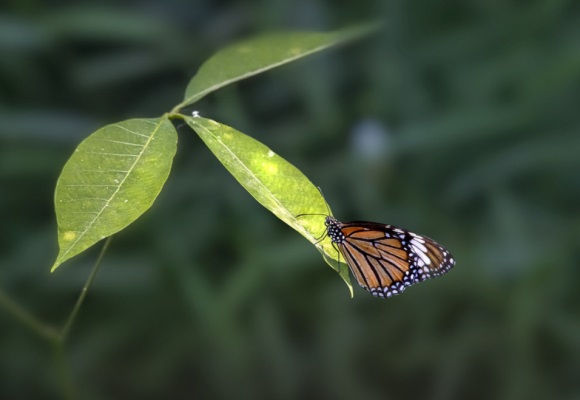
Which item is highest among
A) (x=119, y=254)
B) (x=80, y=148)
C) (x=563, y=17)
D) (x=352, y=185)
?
(x=563, y=17)

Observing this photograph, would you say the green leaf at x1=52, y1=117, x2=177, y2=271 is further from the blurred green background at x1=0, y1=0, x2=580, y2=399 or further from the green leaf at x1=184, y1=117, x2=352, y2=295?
the blurred green background at x1=0, y1=0, x2=580, y2=399

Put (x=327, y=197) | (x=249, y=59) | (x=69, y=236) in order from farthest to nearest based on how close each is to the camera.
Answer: (x=327, y=197) < (x=249, y=59) < (x=69, y=236)

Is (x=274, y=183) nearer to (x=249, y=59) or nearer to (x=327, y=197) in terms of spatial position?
(x=249, y=59)

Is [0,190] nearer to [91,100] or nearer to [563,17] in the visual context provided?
[91,100]

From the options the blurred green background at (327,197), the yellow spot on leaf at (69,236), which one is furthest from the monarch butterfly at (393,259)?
the blurred green background at (327,197)

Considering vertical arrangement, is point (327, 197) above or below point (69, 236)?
above

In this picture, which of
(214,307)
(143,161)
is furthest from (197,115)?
(214,307)

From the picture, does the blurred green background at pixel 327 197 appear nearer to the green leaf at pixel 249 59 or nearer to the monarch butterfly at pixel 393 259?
the monarch butterfly at pixel 393 259

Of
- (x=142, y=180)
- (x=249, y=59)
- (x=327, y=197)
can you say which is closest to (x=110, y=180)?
(x=142, y=180)
